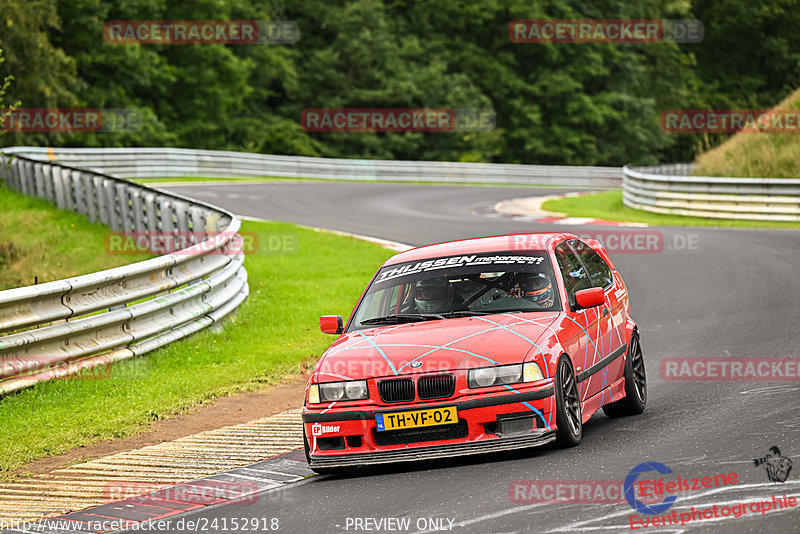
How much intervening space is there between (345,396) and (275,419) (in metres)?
2.28

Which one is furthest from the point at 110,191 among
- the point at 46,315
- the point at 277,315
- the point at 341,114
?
the point at 341,114

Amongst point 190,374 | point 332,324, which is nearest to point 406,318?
point 332,324

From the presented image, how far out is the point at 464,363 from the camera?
23.5 ft

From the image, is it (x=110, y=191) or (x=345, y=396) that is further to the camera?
(x=110, y=191)

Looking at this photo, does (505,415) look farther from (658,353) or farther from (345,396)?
(658,353)

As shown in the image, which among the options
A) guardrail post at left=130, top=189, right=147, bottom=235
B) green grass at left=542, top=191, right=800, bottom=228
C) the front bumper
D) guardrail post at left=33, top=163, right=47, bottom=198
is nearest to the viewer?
the front bumper

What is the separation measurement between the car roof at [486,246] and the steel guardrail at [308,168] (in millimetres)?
31748

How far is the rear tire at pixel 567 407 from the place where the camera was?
718cm

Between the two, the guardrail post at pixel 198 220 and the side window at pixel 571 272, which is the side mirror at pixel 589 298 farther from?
the guardrail post at pixel 198 220

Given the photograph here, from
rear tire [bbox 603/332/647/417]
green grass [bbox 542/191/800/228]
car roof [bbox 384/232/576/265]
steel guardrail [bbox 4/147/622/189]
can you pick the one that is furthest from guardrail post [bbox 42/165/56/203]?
rear tire [bbox 603/332/647/417]

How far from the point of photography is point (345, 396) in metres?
7.32

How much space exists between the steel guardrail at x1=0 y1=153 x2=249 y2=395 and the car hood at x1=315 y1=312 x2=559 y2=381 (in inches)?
132

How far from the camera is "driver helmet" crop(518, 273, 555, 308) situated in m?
8.12

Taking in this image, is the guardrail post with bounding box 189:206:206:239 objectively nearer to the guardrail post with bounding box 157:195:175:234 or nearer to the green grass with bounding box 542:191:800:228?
the guardrail post with bounding box 157:195:175:234
